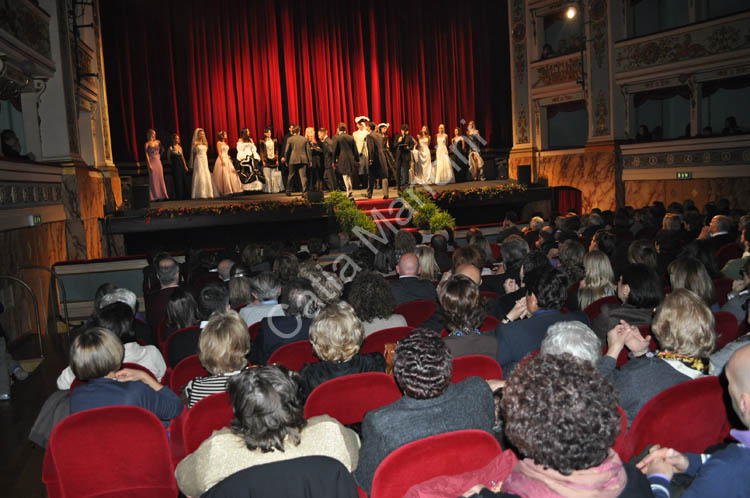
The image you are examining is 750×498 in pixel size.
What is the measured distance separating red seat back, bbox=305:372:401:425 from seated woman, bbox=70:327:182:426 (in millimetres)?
680

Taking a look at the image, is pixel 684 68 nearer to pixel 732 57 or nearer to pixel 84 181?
pixel 732 57

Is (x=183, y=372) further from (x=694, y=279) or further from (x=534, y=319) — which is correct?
(x=694, y=279)

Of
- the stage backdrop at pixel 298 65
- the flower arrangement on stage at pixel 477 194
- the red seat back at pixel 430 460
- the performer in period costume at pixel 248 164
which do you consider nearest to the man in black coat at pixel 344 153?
the flower arrangement on stage at pixel 477 194

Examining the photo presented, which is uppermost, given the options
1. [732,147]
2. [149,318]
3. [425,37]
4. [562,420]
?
[425,37]

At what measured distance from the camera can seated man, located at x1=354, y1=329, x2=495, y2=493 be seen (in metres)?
2.03

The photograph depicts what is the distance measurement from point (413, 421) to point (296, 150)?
38.3ft

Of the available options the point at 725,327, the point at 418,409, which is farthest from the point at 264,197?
the point at 418,409

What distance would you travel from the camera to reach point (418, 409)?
207 cm

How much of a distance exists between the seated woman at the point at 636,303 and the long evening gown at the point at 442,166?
12455 mm

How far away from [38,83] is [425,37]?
427 inches

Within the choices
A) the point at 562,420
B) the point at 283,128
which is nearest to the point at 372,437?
the point at 562,420

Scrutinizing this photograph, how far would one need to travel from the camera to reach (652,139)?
43.9 ft

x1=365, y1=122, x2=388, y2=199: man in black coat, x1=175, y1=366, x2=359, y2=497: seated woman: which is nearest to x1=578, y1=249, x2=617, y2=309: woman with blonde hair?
x1=175, y1=366, x2=359, y2=497: seated woman

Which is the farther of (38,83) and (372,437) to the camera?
(38,83)
